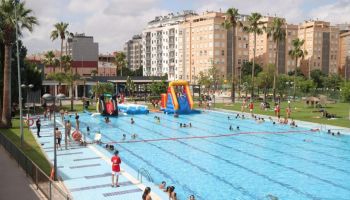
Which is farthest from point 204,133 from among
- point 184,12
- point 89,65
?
point 184,12

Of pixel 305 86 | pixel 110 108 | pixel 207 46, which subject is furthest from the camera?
pixel 207 46

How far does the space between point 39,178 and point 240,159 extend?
39.0ft

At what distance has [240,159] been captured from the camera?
23.4m

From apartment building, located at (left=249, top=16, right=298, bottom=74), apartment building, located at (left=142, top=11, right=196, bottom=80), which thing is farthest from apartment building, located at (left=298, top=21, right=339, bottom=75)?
apartment building, located at (left=142, top=11, right=196, bottom=80)

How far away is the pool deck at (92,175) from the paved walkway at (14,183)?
1.55m

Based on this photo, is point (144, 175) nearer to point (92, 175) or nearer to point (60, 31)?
point (92, 175)

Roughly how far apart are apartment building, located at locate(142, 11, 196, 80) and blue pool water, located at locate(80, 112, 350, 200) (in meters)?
94.3

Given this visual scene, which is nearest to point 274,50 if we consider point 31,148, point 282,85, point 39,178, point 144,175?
point 282,85

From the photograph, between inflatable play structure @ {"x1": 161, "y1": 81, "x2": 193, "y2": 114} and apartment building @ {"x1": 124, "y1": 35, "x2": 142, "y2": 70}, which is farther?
apartment building @ {"x1": 124, "y1": 35, "x2": 142, "y2": 70}

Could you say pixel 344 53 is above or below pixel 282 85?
above

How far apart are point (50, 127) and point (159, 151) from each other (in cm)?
1404

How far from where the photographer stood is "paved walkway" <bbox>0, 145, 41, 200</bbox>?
14.9 m

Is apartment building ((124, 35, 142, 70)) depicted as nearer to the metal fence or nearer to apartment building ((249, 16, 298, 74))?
apartment building ((249, 16, 298, 74))

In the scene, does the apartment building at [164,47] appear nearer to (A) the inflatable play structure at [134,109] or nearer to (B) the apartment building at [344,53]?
(B) the apartment building at [344,53]
